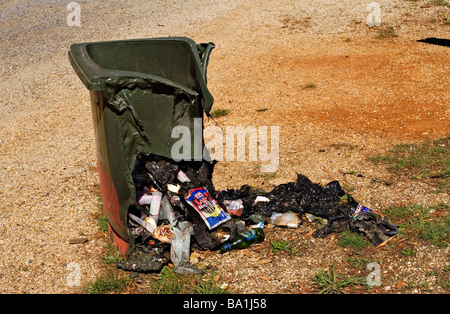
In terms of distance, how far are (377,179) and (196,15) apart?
8273 mm

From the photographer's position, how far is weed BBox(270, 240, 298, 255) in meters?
4.69

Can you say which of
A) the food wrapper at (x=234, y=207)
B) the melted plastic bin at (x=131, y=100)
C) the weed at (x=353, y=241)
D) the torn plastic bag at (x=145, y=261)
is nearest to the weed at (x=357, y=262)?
the weed at (x=353, y=241)

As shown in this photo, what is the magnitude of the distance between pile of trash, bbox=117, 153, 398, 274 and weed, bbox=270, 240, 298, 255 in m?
0.16

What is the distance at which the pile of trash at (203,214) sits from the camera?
466 centimetres

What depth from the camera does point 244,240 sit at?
4777mm

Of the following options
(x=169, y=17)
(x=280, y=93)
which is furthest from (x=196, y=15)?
(x=280, y=93)

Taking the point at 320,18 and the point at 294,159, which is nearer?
the point at 294,159

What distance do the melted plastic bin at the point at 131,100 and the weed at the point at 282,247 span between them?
135 cm

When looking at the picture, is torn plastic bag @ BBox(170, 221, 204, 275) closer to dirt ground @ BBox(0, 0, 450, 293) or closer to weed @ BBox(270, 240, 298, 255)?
dirt ground @ BBox(0, 0, 450, 293)

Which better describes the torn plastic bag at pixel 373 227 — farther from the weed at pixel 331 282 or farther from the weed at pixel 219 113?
the weed at pixel 219 113

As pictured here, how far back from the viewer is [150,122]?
184 inches

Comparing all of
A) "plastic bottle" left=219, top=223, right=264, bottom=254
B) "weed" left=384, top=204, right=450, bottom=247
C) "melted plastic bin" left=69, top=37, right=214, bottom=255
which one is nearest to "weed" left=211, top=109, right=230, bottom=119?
"melted plastic bin" left=69, top=37, right=214, bottom=255

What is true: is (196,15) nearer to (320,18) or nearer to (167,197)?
(320,18)
